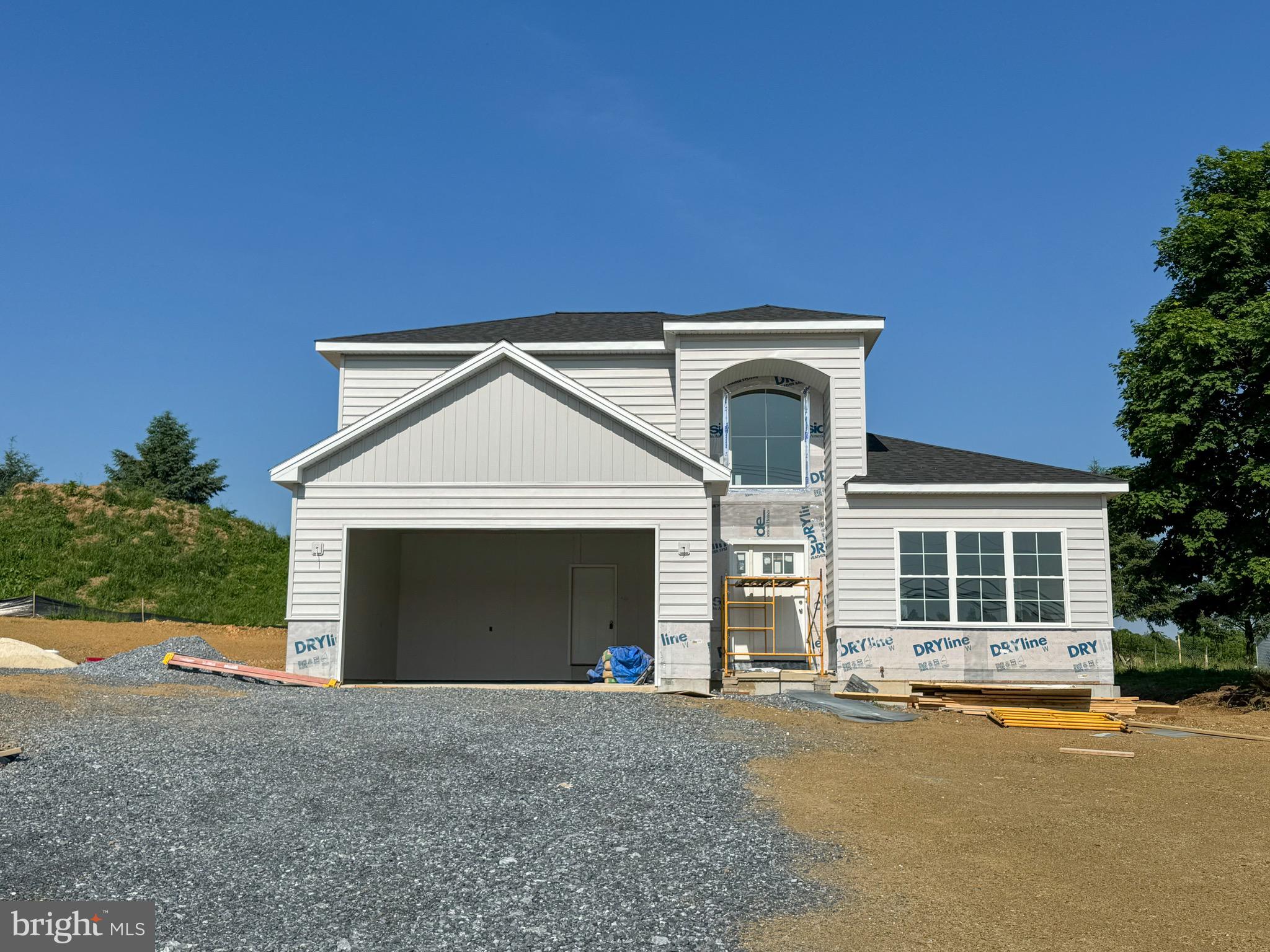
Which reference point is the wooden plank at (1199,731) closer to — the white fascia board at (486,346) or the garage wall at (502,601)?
the garage wall at (502,601)

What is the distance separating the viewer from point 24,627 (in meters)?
23.5

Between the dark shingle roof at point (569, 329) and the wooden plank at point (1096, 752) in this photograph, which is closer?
the wooden plank at point (1096, 752)

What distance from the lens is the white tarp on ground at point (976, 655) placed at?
18.2 meters

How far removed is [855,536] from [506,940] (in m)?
13.4

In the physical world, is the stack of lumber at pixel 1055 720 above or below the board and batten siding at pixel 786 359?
below

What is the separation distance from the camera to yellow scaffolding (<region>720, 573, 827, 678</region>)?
19.2m

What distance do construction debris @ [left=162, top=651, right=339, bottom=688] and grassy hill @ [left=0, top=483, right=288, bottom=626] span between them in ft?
46.6

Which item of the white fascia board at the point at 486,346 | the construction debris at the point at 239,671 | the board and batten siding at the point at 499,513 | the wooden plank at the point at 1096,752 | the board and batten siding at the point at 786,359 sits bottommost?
the wooden plank at the point at 1096,752

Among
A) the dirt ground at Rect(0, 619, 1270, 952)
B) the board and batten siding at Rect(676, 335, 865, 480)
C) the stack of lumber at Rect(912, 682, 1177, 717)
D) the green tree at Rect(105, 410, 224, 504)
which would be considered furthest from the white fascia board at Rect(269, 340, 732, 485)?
the green tree at Rect(105, 410, 224, 504)

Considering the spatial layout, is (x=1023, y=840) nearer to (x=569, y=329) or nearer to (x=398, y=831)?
(x=398, y=831)

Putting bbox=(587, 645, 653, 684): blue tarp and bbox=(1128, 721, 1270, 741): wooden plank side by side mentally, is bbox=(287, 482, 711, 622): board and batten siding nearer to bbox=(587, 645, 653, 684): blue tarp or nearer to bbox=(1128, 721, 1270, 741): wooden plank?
bbox=(587, 645, 653, 684): blue tarp

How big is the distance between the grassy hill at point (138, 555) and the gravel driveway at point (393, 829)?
1960 centimetres

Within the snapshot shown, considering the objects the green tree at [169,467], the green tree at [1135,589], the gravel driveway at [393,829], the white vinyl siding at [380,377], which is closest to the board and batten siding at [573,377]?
the white vinyl siding at [380,377]

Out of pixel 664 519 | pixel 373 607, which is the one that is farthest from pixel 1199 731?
pixel 373 607
